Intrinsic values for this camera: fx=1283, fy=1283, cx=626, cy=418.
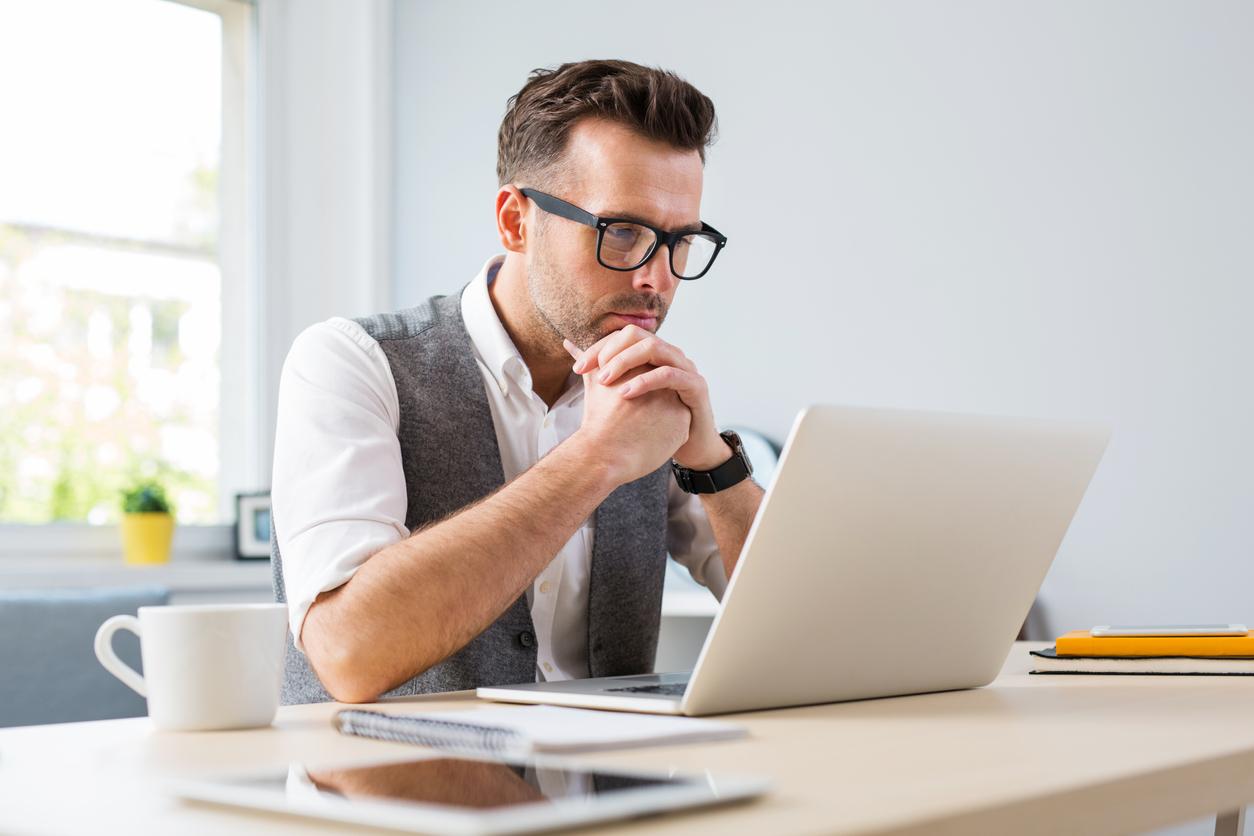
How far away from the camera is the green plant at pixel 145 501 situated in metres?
2.91

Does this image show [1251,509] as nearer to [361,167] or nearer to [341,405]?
[341,405]

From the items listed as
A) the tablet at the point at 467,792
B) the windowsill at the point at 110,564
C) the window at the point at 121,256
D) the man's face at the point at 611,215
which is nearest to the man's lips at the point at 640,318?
the man's face at the point at 611,215

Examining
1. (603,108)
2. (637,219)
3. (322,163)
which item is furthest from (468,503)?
(322,163)

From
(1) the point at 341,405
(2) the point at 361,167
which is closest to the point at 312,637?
(1) the point at 341,405

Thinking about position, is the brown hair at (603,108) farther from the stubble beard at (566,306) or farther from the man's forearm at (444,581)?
the man's forearm at (444,581)

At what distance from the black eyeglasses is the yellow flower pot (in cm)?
182

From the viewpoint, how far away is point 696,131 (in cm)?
145

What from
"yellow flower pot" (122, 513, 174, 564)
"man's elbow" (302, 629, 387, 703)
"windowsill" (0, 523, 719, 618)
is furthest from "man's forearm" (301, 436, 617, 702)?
"yellow flower pot" (122, 513, 174, 564)

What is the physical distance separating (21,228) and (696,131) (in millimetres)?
2051

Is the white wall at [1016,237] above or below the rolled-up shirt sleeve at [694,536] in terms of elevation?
above

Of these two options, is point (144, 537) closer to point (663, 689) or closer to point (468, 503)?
point (468, 503)

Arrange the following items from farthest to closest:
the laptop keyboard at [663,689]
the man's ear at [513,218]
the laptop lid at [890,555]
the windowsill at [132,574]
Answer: the windowsill at [132,574] → the man's ear at [513,218] → the laptop keyboard at [663,689] → the laptop lid at [890,555]

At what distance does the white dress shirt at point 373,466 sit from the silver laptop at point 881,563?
0.26m

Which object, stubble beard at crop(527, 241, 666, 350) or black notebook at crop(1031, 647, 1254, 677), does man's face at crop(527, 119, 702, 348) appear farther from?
black notebook at crop(1031, 647, 1254, 677)
